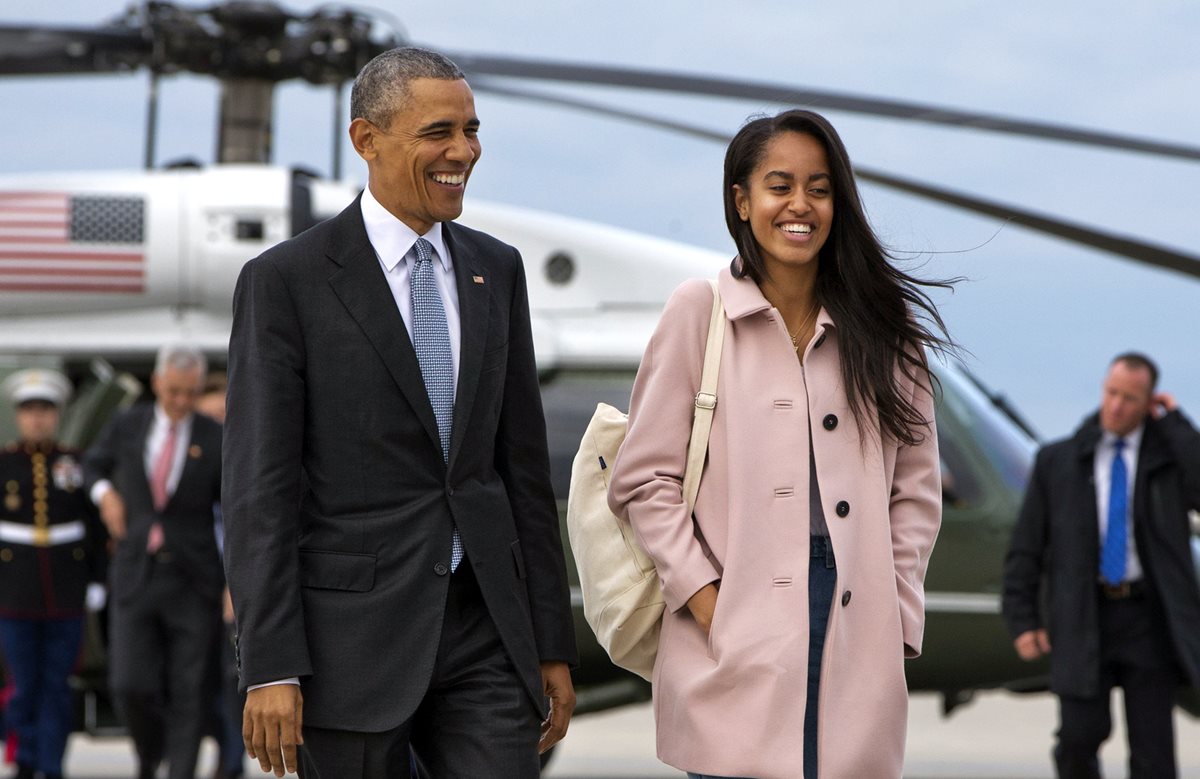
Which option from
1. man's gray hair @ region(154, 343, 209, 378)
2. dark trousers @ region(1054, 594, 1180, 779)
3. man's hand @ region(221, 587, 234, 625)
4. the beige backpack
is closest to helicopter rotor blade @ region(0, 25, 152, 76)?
man's gray hair @ region(154, 343, 209, 378)

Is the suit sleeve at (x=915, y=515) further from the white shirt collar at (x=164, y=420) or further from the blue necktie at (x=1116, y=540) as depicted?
the white shirt collar at (x=164, y=420)

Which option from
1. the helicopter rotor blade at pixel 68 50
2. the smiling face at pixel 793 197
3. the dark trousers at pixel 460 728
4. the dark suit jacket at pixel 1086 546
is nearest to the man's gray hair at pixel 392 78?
the smiling face at pixel 793 197

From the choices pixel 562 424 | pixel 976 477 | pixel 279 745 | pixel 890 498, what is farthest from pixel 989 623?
pixel 279 745

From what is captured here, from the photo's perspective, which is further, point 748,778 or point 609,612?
point 609,612

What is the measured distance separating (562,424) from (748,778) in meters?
5.29

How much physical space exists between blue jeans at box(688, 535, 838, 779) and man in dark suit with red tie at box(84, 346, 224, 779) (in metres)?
4.47

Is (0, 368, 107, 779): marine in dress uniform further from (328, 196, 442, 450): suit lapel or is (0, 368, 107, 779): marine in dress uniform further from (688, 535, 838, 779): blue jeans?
(688, 535, 838, 779): blue jeans

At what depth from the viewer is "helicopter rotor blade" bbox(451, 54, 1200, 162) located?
20.2ft

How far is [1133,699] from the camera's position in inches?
236

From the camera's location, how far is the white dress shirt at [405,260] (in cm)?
305

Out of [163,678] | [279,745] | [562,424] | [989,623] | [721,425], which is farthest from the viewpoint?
[562,424]

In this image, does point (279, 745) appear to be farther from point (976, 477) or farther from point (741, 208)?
point (976, 477)

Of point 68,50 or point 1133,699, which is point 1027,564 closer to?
point 1133,699

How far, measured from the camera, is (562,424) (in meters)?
8.13
